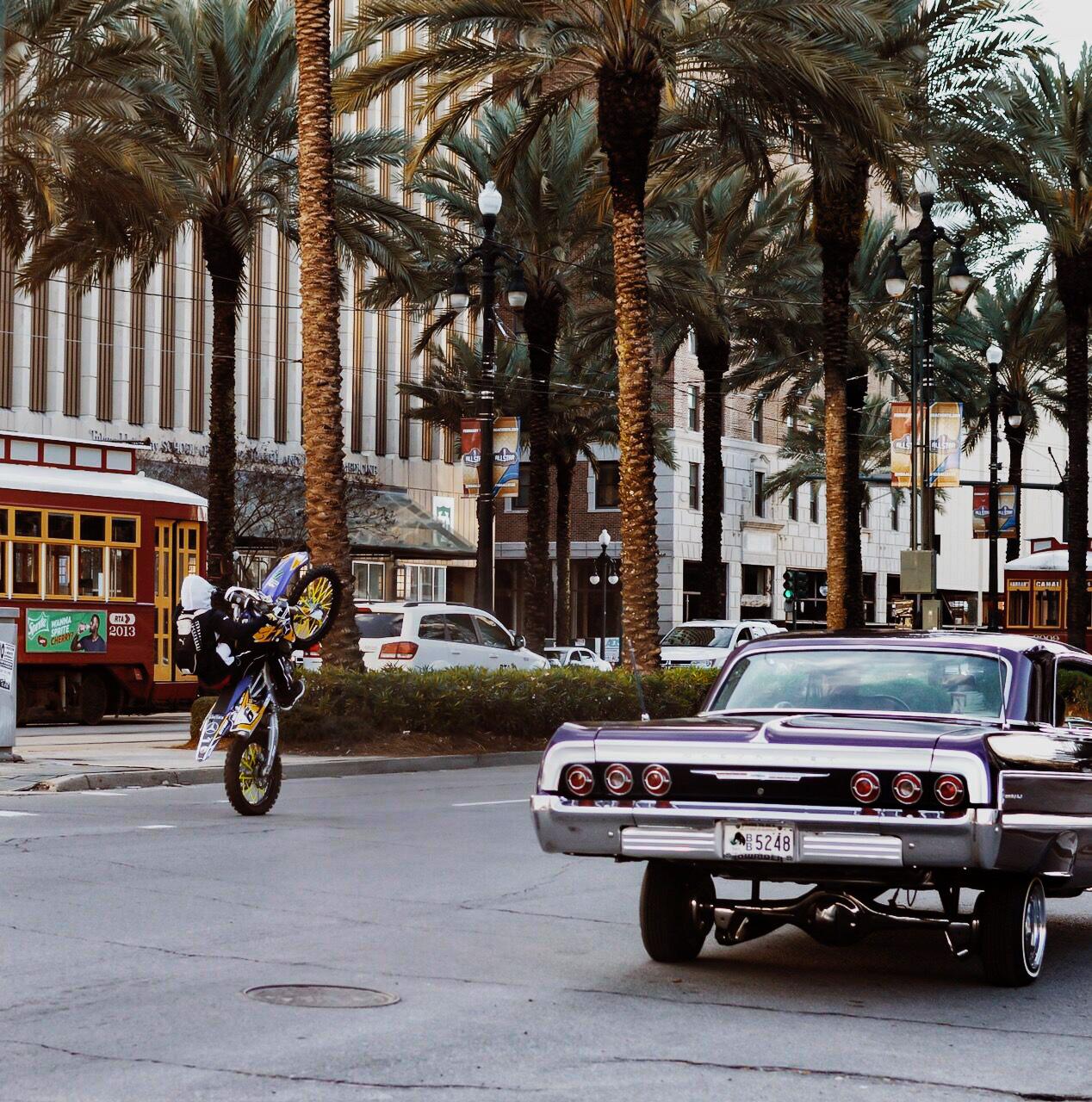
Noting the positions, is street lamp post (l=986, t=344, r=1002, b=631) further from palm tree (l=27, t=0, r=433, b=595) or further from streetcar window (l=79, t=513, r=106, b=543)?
streetcar window (l=79, t=513, r=106, b=543)

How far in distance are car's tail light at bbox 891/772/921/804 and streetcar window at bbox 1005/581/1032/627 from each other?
4016 cm

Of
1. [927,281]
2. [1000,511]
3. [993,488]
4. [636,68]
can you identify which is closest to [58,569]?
[636,68]

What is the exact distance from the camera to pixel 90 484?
2714 centimetres

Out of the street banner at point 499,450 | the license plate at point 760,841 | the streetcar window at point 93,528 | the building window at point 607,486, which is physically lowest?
the license plate at point 760,841

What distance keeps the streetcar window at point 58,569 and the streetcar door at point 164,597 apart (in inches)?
69.8

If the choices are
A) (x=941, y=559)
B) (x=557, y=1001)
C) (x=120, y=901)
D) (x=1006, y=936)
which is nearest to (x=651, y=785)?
(x=557, y=1001)

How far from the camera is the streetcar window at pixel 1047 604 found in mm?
Answer: 45906

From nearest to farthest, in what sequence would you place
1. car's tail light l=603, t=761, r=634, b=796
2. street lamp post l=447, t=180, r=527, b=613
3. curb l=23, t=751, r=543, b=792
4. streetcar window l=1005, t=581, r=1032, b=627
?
car's tail light l=603, t=761, r=634, b=796
curb l=23, t=751, r=543, b=792
street lamp post l=447, t=180, r=527, b=613
streetcar window l=1005, t=581, r=1032, b=627

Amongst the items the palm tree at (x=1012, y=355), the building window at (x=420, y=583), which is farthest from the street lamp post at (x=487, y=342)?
the building window at (x=420, y=583)

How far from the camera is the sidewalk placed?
16484 millimetres

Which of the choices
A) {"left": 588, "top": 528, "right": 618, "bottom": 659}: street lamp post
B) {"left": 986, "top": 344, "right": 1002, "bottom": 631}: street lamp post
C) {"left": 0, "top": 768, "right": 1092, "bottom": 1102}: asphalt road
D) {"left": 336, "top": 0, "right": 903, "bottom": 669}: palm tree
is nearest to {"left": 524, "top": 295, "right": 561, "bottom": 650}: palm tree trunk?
{"left": 336, "top": 0, "right": 903, "bottom": 669}: palm tree

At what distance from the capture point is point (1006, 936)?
24.6ft

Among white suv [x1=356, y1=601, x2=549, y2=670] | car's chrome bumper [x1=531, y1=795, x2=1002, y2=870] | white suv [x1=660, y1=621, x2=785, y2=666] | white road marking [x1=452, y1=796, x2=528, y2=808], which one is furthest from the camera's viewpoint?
white suv [x1=660, y1=621, x2=785, y2=666]

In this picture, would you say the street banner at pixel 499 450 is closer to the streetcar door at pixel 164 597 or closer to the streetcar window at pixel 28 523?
the streetcar door at pixel 164 597
